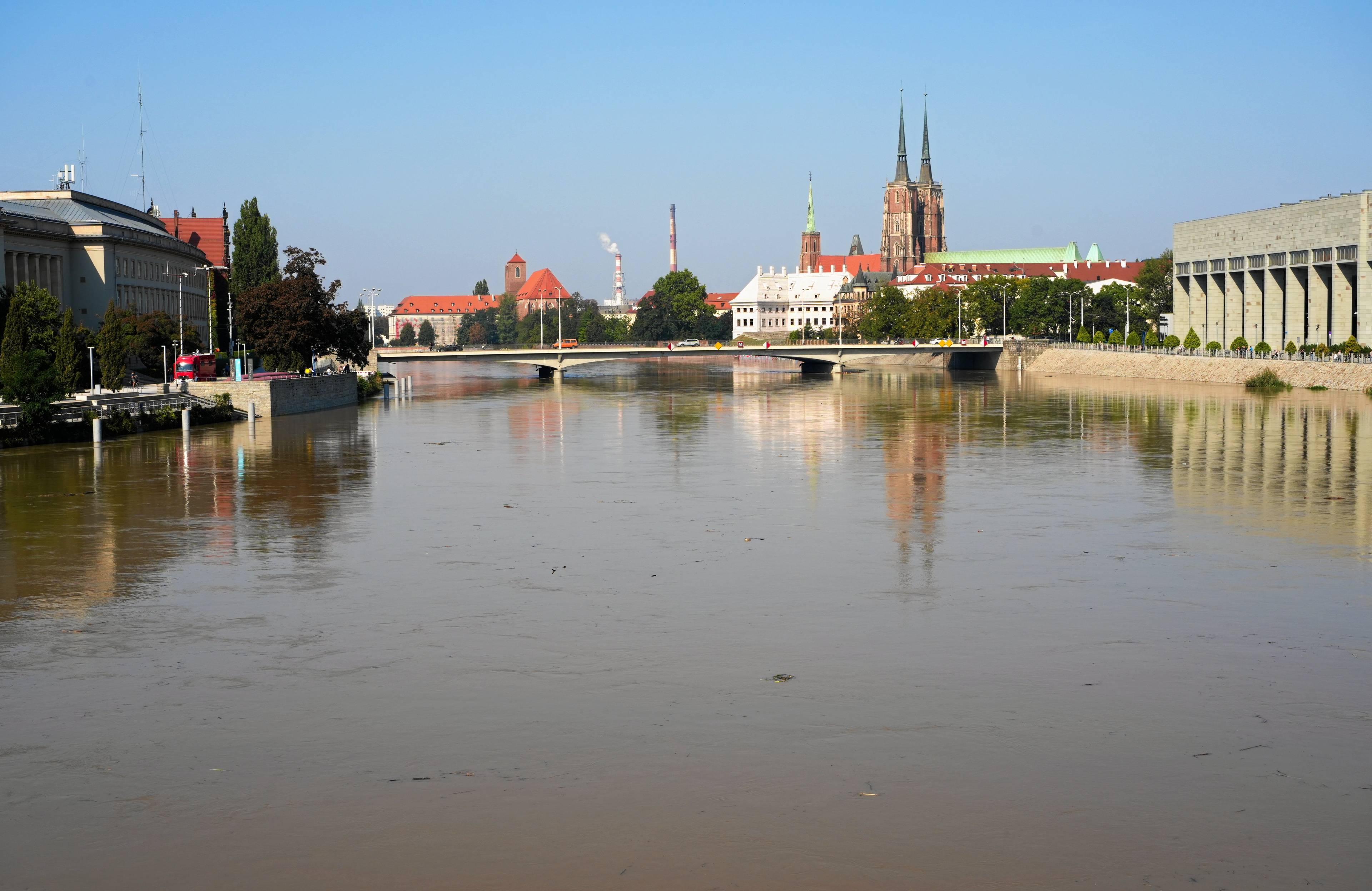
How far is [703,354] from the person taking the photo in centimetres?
10256

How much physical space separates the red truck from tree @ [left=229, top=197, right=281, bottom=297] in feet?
90.1

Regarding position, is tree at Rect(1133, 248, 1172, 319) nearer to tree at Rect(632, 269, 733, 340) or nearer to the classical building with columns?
tree at Rect(632, 269, 733, 340)

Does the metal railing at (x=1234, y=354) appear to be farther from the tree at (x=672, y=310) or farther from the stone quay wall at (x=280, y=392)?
the tree at (x=672, y=310)

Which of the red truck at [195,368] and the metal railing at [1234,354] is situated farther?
the metal railing at [1234,354]

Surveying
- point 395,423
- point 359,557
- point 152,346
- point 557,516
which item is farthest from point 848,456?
point 152,346

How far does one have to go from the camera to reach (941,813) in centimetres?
1033

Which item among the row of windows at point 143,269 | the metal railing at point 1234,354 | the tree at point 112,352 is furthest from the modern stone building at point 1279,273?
the row of windows at point 143,269

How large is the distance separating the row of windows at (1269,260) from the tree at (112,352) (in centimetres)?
6246

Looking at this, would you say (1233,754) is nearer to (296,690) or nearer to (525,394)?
(296,690)

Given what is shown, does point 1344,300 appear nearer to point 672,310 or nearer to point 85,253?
point 85,253

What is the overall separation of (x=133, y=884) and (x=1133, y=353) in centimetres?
8975

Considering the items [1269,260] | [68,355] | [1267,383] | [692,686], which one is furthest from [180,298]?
[692,686]

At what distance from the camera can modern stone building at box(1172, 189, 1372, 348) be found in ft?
247

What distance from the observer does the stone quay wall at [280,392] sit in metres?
58.4
